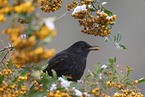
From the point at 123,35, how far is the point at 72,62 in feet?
18.7

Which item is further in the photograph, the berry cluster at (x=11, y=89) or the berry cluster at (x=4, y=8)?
the berry cluster at (x=11, y=89)

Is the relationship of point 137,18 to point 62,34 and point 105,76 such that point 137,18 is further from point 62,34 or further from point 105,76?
point 105,76

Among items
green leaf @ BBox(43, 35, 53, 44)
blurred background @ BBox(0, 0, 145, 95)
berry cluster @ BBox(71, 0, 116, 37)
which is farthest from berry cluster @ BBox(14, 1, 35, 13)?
blurred background @ BBox(0, 0, 145, 95)

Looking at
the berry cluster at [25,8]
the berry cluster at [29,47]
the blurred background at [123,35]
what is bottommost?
the blurred background at [123,35]

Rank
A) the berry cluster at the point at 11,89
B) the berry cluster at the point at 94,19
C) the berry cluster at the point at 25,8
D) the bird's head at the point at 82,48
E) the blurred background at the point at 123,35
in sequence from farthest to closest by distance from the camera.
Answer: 1. the blurred background at the point at 123,35
2. the bird's head at the point at 82,48
3. the berry cluster at the point at 94,19
4. the berry cluster at the point at 11,89
5. the berry cluster at the point at 25,8

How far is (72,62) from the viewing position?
4301 mm

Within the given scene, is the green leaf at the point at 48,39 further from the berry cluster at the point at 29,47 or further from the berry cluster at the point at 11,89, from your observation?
the berry cluster at the point at 11,89

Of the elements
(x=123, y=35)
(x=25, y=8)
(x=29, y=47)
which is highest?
(x=25, y=8)

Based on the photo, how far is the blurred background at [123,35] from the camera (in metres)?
9.20

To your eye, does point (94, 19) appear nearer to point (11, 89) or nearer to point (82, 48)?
point (11, 89)

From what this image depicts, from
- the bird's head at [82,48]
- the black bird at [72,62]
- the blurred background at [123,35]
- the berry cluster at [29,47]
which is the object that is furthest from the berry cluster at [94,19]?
the blurred background at [123,35]

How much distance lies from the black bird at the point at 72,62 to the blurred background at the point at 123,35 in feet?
13.4

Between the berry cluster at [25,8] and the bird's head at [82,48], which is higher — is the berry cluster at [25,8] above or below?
above

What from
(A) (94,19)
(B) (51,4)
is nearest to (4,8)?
(A) (94,19)
